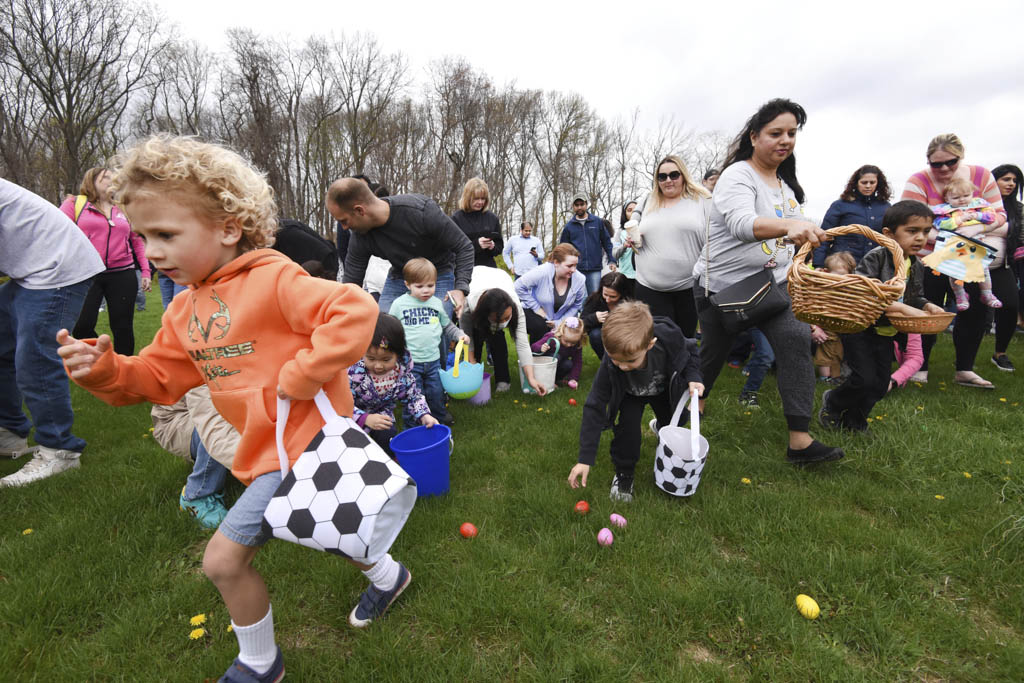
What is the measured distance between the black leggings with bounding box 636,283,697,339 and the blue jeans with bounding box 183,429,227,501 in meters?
3.45

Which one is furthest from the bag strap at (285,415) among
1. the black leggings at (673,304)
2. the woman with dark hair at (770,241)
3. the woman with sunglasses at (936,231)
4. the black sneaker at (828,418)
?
the woman with sunglasses at (936,231)

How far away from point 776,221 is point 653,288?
1.82 metres

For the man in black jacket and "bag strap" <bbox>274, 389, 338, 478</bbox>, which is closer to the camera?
"bag strap" <bbox>274, 389, 338, 478</bbox>

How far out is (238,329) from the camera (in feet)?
5.21

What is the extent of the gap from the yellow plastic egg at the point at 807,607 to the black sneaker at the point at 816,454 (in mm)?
1245

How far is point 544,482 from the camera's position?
314 centimetres

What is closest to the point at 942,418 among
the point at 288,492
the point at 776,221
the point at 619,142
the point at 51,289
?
the point at 776,221

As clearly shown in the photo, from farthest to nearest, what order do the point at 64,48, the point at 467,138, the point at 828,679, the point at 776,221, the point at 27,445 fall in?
the point at 467,138 → the point at 64,48 → the point at 27,445 → the point at 776,221 → the point at 828,679

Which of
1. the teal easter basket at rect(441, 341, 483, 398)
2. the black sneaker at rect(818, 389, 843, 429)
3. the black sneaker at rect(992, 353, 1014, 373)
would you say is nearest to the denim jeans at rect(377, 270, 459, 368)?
the teal easter basket at rect(441, 341, 483, 398)

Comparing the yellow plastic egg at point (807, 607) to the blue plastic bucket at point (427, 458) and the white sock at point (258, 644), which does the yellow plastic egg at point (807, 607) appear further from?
the white sock at point (258, 644)

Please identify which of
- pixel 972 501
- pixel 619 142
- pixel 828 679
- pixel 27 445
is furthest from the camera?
pixel 619 142

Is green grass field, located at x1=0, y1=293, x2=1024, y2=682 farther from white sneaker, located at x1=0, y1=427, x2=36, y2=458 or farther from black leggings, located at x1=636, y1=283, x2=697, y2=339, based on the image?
black leggings, located at x1=636, y1=283, x2=697, y2=339

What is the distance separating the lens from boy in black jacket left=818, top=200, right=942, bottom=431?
11.1 feet

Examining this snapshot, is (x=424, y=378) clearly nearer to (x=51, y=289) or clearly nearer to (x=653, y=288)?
(x=653, y=288)
